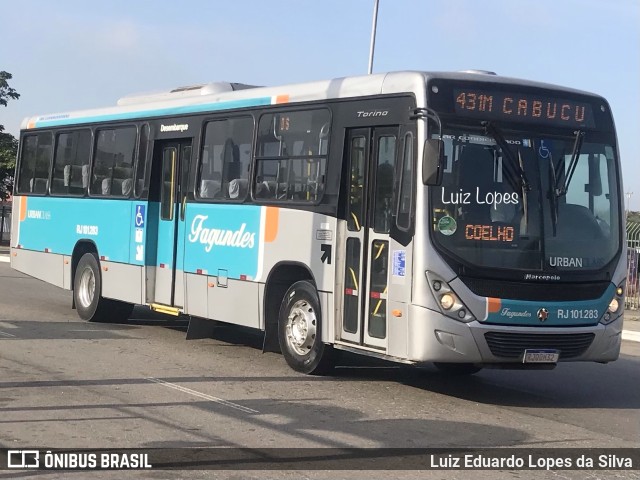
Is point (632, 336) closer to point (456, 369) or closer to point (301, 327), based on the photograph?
point (456, 369)

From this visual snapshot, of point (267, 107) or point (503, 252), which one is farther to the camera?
point (267, 107)

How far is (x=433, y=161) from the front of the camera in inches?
408

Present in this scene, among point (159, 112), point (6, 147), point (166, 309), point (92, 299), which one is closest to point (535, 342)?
point (166, 309)

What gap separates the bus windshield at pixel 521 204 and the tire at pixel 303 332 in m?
2.19

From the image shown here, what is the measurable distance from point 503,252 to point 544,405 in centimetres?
178

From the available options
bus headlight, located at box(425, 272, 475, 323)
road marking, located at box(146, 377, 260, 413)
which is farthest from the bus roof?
road marking, located at box(146, 377, 260, 413)

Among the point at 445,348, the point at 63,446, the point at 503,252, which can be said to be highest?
the point at 503,252

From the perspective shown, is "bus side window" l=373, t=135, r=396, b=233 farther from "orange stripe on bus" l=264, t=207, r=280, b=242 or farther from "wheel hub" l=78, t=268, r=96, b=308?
"wheel hub" l=78, t=268, r=96, b=308

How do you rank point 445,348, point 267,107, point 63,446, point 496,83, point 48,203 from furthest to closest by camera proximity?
point 48,203
point 267,107
point 496,83
point 445,348
point 63,446

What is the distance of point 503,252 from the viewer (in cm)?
1068

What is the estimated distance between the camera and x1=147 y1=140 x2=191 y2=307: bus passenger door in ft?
49.1

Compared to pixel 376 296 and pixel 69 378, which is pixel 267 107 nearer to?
pixel 376 296

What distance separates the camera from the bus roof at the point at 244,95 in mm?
11141

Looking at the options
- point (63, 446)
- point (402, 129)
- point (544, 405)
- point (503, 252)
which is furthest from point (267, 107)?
point (63, 446)
